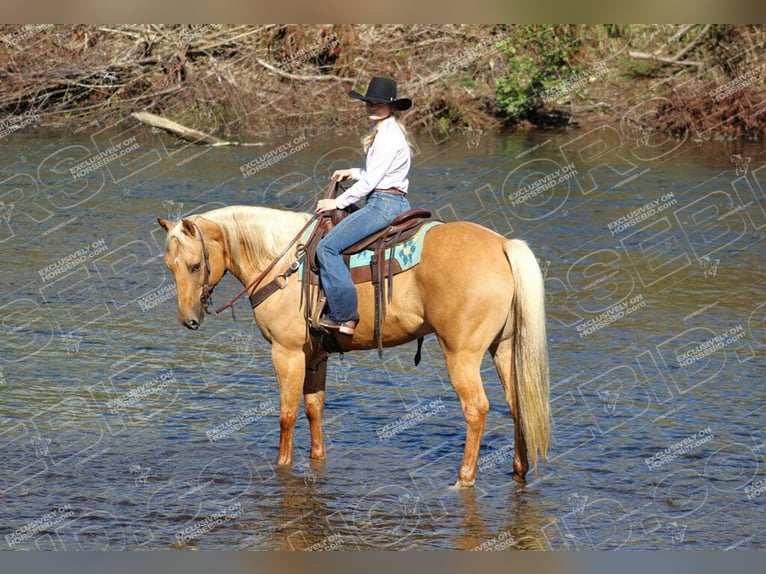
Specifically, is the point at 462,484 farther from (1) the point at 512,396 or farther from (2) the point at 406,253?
(2) the point at 406,253

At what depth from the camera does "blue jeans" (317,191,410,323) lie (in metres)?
8.23

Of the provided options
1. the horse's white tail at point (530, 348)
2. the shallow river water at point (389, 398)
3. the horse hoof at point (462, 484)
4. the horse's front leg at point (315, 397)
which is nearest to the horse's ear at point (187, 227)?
the horse's front leg at point (315, 397)

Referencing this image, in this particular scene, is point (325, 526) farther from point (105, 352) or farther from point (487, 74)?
point (487, 74)

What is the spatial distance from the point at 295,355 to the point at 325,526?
1494mm

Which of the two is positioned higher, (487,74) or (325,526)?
(325,526)

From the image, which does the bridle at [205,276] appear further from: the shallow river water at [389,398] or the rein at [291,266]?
the shallow river water at [389,398]

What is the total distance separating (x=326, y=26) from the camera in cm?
2598

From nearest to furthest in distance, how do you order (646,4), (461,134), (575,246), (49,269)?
(646,4) < (49,269) < (575,246) < (461,134)

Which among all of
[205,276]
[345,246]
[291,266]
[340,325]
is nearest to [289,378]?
[340,325]

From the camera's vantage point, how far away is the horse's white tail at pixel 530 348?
7.86 m

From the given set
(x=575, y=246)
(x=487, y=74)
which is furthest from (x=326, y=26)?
(x=575, y=246)

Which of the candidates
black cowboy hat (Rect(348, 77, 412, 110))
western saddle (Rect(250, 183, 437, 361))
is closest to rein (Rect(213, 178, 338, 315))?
western saddle (Rect(250, 183, 437, 361))

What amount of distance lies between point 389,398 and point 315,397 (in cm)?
141

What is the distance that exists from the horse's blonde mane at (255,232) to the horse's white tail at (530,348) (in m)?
1.68
